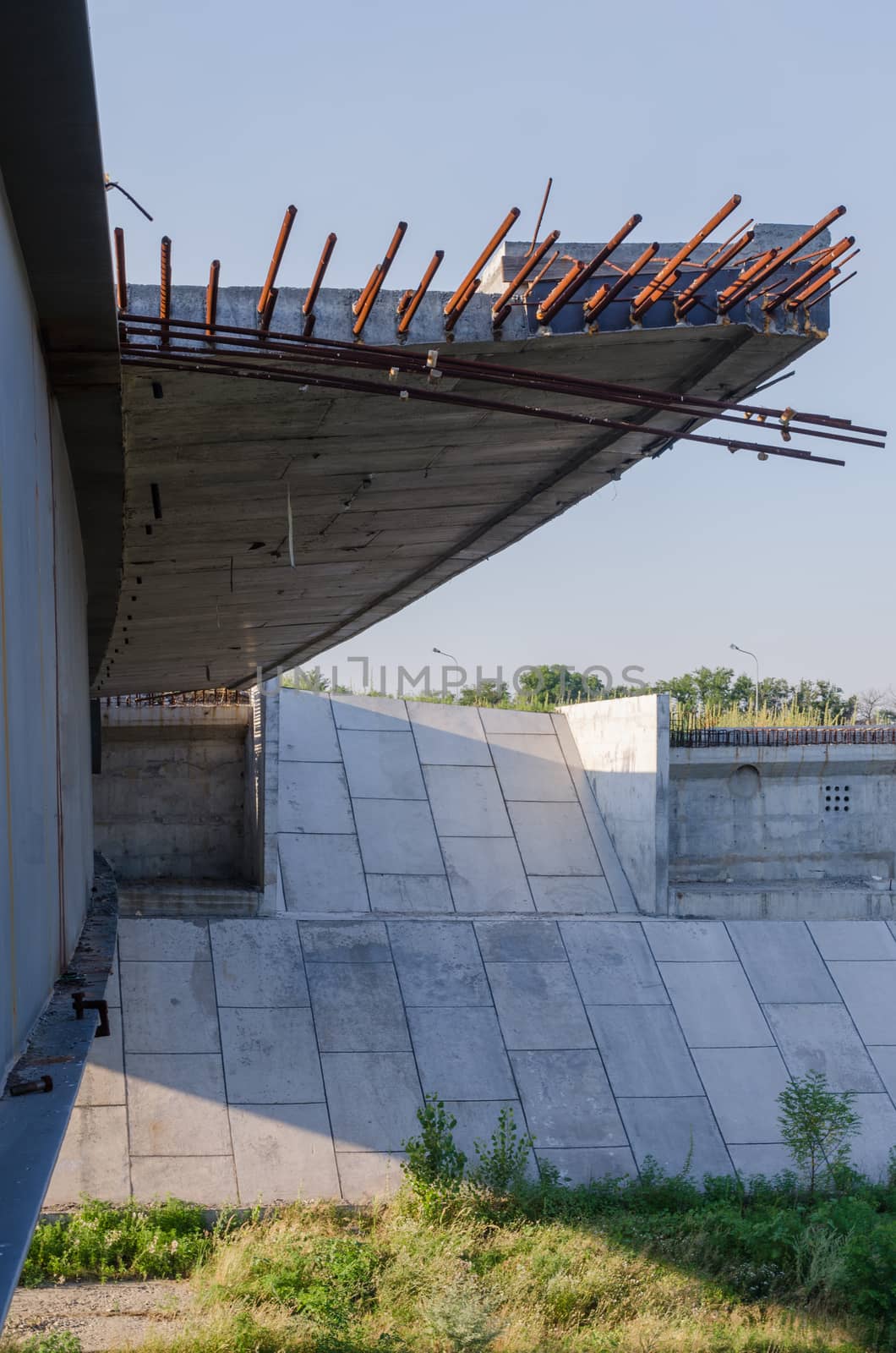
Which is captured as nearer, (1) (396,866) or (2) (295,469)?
(2) (295,469)

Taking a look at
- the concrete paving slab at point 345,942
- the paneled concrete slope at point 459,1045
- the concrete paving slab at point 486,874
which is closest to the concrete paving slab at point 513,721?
the concrete paving slab at point 486,874

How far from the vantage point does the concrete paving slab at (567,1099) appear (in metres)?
16.1

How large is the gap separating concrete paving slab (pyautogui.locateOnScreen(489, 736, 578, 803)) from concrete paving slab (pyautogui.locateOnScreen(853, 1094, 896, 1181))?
8.75 meters

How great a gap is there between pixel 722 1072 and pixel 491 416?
11.6 m

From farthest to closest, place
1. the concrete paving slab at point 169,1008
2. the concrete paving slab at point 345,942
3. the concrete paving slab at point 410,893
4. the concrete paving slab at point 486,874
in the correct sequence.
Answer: the concrete paving slab at point 486,874 → the concrete paving slab at point 410,893 → the concrete paving slab at point 345,942 → the concrete paving slab at point 169,1008

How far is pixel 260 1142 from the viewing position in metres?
15.2

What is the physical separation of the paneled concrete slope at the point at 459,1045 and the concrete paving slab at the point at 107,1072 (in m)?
0.03

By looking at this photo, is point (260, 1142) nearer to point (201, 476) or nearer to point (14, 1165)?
point (201, 476)

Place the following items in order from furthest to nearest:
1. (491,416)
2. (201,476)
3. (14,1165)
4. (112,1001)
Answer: (112,1001) < (201,476) < (491,416) < (14,1165)

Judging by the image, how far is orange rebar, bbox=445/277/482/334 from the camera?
770cm

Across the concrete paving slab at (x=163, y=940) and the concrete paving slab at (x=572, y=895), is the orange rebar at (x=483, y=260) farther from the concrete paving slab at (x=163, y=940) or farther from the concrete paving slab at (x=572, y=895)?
the concrete paving slab at (x=572, y=895)

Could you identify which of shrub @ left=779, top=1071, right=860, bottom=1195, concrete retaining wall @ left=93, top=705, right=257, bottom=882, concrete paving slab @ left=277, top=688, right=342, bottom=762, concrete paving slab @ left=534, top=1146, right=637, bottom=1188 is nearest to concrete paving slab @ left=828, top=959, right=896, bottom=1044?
shrub @ left=779, top=1071, right=860, bottom=1195

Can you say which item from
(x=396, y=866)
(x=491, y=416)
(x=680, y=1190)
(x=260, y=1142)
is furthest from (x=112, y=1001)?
(x=491, y=416)

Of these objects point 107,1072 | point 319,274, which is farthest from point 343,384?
point 107,1072
